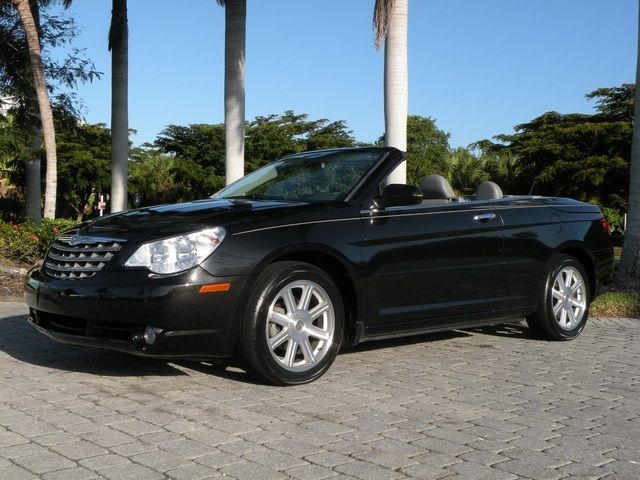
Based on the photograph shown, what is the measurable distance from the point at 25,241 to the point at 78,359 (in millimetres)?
7455

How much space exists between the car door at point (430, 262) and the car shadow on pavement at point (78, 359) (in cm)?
158

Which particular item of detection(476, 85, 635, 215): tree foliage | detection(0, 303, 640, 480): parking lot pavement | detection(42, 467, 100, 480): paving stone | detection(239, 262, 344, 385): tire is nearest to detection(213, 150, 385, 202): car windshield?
detection(239, 262, 344, 385): tire

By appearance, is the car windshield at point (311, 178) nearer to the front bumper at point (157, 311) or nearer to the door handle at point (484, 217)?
the door handle at point (484, 217)

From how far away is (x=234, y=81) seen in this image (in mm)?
14984

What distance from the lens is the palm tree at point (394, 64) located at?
42.7 feet

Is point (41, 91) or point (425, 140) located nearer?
point (41, 91)

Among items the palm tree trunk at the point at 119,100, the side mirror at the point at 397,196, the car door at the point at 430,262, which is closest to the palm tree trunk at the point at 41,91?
the palm tree trunk at the point at 119,100

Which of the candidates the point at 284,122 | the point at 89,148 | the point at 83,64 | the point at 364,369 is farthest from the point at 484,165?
the point at 364,369

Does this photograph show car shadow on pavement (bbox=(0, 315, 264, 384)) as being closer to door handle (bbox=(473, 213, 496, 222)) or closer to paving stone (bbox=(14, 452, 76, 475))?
paving stone (bbox=(14, 452, 76, 475))

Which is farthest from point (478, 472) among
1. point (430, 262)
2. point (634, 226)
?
point (634, 226)

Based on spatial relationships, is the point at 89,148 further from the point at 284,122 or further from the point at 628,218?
the point at 628,218

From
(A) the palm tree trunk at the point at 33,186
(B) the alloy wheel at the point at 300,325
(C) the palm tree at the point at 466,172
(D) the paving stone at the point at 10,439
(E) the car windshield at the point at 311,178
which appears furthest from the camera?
(C) the palm tree at the point at 466,172

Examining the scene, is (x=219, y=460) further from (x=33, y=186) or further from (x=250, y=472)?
(x=33, y=186)

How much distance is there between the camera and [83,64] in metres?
20.8
